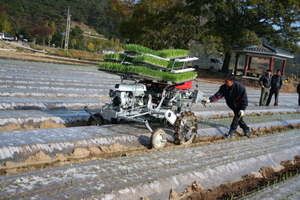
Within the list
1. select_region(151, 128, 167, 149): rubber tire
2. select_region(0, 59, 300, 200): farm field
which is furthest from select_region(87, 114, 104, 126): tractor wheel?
select_region(151, 128, 167, 149): rubber tire

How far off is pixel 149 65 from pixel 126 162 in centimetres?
196

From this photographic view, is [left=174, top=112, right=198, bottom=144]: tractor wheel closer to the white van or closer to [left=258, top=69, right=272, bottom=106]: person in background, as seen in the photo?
[left=258, top=69, right=272, bottom=106]: person in background

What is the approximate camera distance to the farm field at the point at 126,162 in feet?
12.9

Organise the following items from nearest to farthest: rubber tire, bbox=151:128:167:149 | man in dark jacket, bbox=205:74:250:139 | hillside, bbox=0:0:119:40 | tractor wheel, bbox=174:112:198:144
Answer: rubber tire, bbox=151:128:167:149
tractor wheel, bbox=174:112:198:144
man in dark jacket, bbox=205:74:250:139
hillside, bbox=0:0:119:40

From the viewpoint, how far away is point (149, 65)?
600 centimetres

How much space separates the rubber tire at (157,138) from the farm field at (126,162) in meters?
0.15

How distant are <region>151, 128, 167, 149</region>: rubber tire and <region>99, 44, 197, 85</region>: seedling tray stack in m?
1.02

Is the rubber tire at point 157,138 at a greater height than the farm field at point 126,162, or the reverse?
the rubber tire at point 157,138

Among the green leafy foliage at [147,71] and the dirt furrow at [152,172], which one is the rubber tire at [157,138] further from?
the green leafy foliage at [147,71]

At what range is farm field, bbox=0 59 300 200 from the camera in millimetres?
3938

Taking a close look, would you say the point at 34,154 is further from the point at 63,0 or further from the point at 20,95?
the point at 63,0

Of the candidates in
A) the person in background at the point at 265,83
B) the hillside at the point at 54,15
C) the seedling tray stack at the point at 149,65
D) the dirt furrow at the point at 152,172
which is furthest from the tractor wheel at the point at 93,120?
the hillside at the point at 54,15

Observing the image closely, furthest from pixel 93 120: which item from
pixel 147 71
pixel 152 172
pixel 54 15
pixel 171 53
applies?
pixel 54 15

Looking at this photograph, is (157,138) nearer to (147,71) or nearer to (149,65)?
(147,71)
